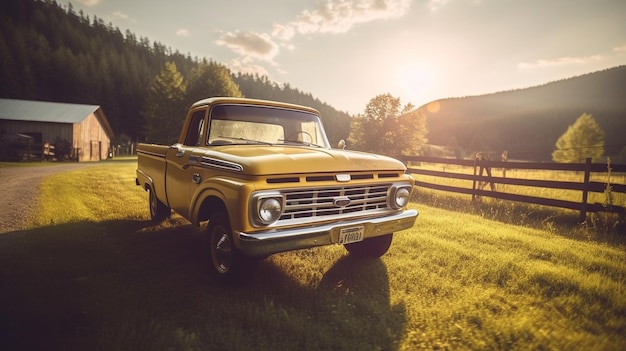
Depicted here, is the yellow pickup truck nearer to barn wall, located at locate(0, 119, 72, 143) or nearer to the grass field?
the grass field

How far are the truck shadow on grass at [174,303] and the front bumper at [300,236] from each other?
62cm

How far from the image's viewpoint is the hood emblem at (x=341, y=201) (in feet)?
9.89

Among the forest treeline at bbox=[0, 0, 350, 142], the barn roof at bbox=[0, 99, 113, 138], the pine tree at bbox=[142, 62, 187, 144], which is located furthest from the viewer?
the forest treeline at bbox=[0, 0, 350, 142]

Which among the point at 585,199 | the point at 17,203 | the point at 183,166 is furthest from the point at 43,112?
the point at 585,199

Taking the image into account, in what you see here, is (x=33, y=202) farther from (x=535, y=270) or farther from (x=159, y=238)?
(x=535, y=270)

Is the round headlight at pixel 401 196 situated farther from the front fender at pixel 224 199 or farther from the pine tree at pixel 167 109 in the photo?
the pine tree at pixel 167 109

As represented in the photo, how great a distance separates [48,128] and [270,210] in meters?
32.6

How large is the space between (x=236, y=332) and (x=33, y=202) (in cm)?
750

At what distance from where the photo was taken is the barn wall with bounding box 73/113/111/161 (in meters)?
27.2

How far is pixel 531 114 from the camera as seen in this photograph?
108625 mm

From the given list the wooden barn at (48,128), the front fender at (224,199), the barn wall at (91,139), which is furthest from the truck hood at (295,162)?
the barn wall at (91,139)

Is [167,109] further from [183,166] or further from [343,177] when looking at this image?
[343,177]

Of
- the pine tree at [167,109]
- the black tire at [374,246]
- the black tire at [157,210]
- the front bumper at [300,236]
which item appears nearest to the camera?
the front bumper at [300,236]

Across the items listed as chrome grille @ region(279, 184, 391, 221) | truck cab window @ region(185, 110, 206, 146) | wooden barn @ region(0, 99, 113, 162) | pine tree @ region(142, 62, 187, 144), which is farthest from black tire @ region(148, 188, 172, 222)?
pine tree @ region(142, 62, 187, 144)
